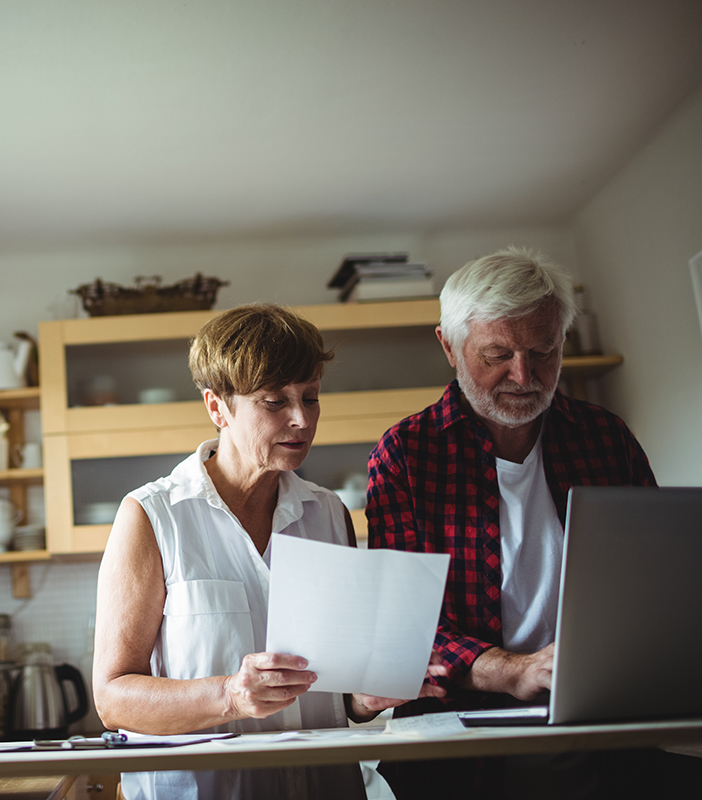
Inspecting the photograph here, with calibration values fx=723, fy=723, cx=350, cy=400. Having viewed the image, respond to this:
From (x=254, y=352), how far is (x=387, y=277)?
1.80 metres

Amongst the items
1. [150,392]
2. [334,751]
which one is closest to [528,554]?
[334,751]

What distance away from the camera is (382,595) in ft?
2.61

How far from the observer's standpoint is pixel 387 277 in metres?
2.85

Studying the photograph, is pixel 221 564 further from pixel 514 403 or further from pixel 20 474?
pixel 20 474

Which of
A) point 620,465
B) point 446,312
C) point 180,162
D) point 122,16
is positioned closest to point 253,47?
point 122,16

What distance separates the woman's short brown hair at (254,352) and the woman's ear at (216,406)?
1 cm

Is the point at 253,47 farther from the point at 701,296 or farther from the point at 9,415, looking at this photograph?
the point at 9,415

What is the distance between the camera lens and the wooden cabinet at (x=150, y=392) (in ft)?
8.86

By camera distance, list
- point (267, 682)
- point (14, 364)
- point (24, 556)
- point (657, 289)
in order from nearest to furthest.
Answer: point (267, 682) < point (657, 289) < point (24, 556) < point (14, 364)

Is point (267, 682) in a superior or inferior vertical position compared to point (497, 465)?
inferior

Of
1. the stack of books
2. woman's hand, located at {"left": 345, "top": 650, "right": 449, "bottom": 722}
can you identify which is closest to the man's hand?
woman's hand, located at {"left": 345, "top": 650, "right": 449, "bottom": 722}

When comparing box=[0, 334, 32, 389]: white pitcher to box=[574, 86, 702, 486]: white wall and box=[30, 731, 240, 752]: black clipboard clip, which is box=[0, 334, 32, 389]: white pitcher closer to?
box=[30, 731, 240, 752]: black clipboard clip

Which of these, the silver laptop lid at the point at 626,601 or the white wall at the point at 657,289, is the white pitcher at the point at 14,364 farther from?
the silver laptop lid at the point at 626,601

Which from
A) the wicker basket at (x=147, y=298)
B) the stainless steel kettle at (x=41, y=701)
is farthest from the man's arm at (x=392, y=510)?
the stainless steel kettle at (x=41, y=701)
